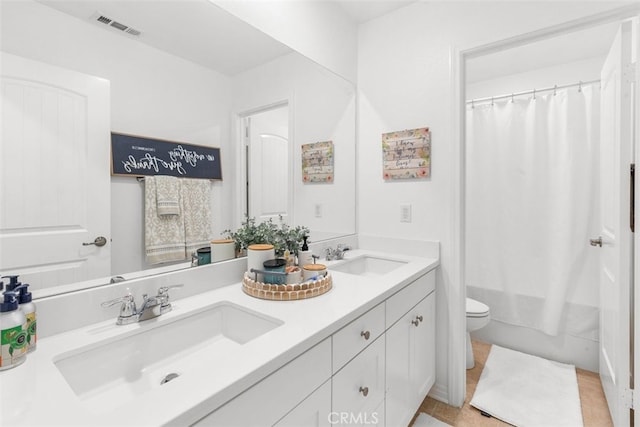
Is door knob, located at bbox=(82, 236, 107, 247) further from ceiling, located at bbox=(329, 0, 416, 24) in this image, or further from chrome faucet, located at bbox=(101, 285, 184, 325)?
ceiling, located at bbox=(329, 0, 416, 24)

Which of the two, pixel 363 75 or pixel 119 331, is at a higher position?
pixel 363 75

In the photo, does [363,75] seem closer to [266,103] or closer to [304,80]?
[304,80]

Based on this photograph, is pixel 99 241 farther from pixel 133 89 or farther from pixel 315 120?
pixel 315 120

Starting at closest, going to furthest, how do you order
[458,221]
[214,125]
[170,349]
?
1. [170,349]
2. [214,125]
3. [458,221]

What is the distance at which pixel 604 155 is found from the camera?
5.83ft

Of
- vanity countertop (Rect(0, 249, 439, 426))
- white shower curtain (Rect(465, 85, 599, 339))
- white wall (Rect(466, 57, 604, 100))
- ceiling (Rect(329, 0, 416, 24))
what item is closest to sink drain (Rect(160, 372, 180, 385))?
vanity countertop (Rect(0, 249, 439, 426))

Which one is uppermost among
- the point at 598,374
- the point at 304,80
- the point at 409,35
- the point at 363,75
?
the point at 409,35

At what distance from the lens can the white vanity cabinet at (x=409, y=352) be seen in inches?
51.6

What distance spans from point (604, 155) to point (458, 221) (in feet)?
3.08

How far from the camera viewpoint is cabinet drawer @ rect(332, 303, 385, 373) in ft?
3.21

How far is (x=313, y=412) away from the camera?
872 millimetres

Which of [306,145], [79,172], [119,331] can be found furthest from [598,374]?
[79,172]

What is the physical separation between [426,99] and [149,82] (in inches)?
56.9

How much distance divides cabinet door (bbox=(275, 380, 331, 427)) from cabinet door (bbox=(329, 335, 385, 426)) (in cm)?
3
